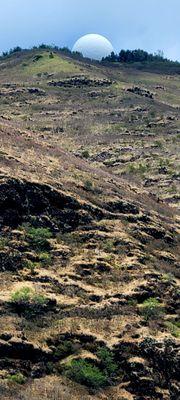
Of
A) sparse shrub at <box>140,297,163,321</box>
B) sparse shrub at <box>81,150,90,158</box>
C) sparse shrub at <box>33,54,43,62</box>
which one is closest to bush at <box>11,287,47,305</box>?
sparse shrub at <box>140,297,163,321</box>

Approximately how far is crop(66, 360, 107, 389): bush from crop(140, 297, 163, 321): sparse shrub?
509 centimetres

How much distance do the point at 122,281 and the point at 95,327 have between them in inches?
186

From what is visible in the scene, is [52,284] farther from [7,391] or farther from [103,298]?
[7,391]

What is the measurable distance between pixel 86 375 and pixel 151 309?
20.8 feet

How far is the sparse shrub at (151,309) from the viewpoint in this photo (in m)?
28.5

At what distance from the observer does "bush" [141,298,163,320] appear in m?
28.5

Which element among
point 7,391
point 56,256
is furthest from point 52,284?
point 7,391

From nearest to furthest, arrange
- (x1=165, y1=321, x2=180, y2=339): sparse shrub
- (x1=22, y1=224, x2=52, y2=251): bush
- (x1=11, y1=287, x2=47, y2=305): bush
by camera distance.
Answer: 1. (x1=11, y1=287, x2=47, y2=305): bush
2. (x1=165, y1=321, x2=180, y2=339): sparse shrub
3. (x1=22, y1=224, x2=52, y2=251): bush

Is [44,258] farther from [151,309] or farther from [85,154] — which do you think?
[85,154]

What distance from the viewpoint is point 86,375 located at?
23.7 metres

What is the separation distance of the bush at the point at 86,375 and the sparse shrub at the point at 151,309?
5094mm

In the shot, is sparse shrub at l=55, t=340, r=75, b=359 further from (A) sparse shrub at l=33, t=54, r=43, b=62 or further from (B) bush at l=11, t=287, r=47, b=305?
(A) sparse shrub at l=33, t=54, r=43, b=62

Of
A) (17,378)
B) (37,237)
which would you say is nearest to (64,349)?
(17,378)

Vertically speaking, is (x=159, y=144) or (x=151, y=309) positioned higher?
(x=159, y=144)
